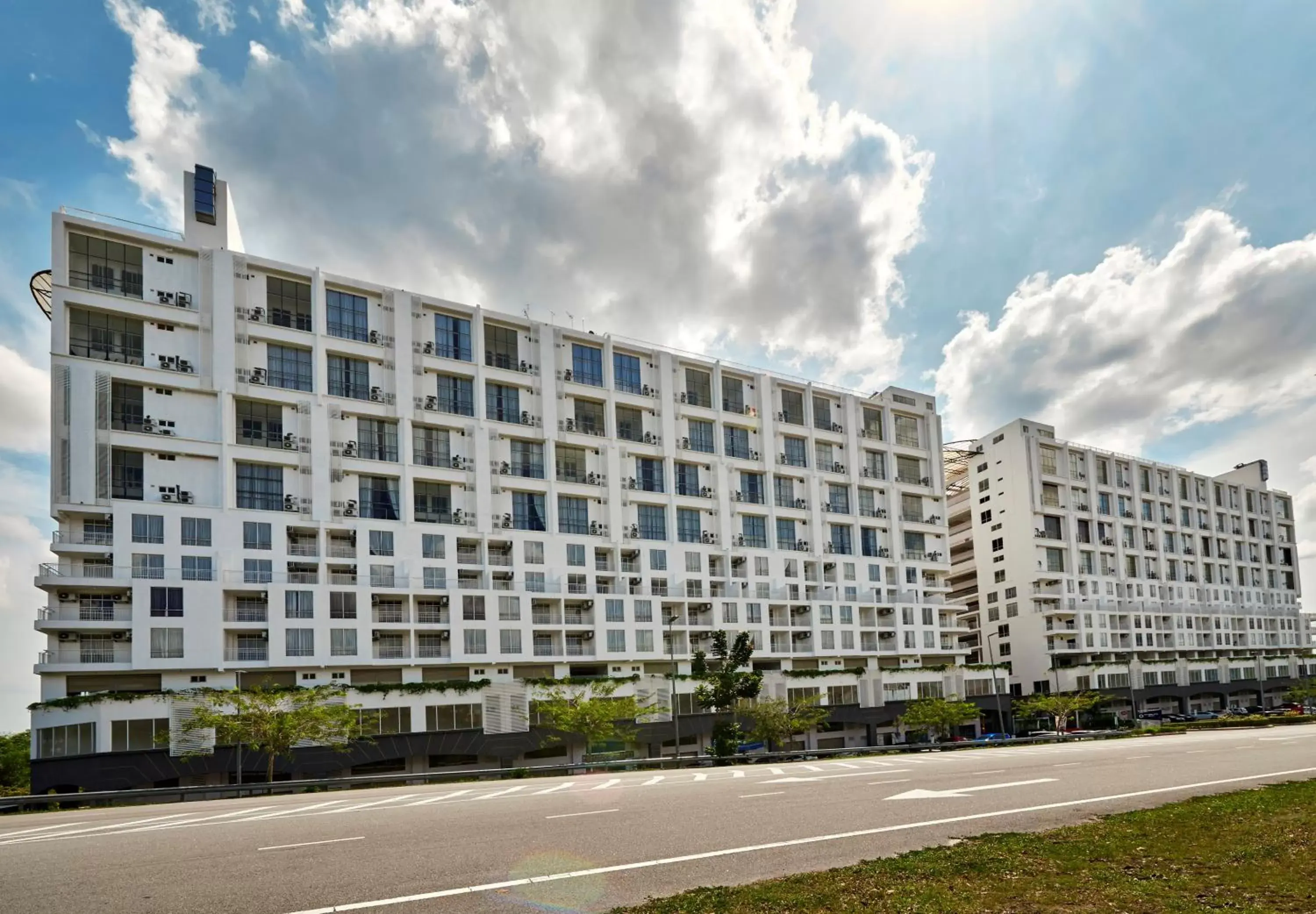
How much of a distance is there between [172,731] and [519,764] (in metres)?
23.2

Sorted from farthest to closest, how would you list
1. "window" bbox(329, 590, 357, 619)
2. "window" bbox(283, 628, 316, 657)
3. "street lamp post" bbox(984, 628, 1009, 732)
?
1. "street lamp post" bbox(984, 628, 1009, 732)
2. "window" bbox(329, 590, 357, 619)
3. "window" bbox(283, 628, 316, 657)

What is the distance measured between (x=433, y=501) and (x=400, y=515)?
10.5ft

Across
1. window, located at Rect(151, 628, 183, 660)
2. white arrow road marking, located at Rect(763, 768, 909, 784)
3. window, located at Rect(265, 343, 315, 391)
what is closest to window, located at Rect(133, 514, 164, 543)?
window, located at Rect(151, 628, 183, 660)

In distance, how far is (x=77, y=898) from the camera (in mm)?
12633

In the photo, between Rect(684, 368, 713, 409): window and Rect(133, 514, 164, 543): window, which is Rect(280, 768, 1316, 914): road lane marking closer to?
Rect(133, 514, 164, 543): window

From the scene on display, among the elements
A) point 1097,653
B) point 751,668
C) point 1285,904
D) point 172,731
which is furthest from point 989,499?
point 1285,904

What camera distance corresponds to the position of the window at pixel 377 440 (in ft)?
218

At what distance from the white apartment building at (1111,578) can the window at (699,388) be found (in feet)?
130

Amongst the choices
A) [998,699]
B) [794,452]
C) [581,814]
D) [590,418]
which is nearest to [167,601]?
[590,418]

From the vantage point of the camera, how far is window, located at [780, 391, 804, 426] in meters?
87.9

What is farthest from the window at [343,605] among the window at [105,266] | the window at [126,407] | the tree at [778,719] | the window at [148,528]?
the tree at [778,719]

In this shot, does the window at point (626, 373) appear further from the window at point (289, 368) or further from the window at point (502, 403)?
the window at point (289, 368)

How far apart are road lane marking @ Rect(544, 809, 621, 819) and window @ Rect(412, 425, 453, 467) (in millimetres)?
50827

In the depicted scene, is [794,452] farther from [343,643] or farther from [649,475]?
[343,643]
